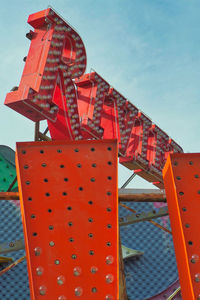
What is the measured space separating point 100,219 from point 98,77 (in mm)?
9715

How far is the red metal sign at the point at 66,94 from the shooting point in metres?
9.59

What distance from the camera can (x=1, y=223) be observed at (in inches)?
235

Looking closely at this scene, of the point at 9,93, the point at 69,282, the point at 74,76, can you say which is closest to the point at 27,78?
the point at 9,93

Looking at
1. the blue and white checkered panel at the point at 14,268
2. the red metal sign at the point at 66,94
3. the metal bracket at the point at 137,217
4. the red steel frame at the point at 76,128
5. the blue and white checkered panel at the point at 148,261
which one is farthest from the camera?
the red metal sign at the point at 66,94

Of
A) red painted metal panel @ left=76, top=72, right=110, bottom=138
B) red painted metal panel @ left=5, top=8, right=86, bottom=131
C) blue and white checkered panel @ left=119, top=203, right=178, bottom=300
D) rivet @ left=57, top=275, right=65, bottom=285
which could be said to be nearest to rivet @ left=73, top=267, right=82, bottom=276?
rivet @ left=57, top=275, right=65, bottom=285

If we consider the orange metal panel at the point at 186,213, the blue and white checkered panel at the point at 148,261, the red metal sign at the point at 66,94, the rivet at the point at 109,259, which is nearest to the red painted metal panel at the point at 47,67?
the red metal sign at the point at 66,94

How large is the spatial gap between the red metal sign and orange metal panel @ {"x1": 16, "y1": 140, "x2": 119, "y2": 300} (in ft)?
19.4

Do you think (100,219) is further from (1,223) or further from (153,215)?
(1,223)

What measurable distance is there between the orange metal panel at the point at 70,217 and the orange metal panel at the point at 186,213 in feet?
1.65

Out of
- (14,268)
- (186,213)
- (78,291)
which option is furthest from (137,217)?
(14,268)

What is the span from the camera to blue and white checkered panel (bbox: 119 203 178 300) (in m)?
5.43

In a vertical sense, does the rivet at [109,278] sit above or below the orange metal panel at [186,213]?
below

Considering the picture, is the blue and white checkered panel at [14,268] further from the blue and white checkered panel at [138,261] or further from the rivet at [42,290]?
the rivet at [42,290]

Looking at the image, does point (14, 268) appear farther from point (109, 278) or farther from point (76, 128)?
point (76, 128)
